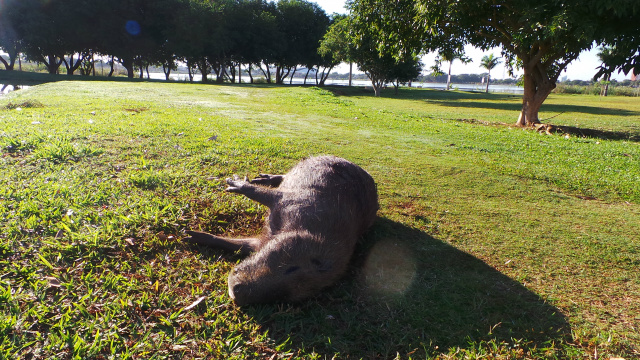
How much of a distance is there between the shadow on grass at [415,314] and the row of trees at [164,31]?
42.9 meters

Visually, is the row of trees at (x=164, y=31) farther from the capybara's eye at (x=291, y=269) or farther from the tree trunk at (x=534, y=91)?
the capybara's eye at (x=291, y=269)

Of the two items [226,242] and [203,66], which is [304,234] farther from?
[203,66]

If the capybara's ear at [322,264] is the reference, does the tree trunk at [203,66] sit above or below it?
above

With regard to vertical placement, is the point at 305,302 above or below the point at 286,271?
below

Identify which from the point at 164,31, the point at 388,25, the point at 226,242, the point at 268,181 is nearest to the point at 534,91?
the point at 388,25

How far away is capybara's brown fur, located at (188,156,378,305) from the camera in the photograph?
2.70 metres

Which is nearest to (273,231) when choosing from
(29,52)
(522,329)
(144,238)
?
(144,238)

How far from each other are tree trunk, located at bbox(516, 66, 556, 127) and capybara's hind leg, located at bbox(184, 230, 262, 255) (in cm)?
1413

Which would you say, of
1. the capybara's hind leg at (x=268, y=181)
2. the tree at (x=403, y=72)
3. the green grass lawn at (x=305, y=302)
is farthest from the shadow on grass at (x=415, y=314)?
the tree at (x=403, y=72)

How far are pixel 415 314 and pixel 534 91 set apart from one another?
1457cm

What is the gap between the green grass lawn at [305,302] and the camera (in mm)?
2467

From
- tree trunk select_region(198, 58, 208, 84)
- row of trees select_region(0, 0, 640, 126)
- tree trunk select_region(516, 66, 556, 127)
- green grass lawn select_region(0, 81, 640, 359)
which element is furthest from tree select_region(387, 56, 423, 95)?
green grass lawn select_region(0, 81, 640, 359)

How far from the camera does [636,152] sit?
9.09m

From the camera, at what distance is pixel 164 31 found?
40.1m
